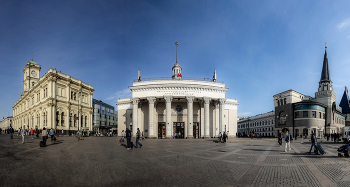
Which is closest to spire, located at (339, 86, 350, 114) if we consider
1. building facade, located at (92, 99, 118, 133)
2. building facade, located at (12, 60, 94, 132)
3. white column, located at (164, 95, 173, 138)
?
white column, located at (164, 95, 173, 138)

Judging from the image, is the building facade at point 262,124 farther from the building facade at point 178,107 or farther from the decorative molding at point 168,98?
the decorative molding at point 168,98

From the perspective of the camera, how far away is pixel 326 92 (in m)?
70.6

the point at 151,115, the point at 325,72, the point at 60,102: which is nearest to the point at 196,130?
the point at 151,115

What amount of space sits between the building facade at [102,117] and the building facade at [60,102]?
15425 millimetres

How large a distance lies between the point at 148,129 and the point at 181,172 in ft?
118

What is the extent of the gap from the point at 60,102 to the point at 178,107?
3078 cm

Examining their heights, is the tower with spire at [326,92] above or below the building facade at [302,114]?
above

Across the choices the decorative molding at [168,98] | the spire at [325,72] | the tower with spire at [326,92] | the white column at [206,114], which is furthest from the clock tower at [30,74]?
the spire at [325,72]

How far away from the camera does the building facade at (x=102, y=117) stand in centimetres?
7581

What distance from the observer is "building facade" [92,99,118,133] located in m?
75.8

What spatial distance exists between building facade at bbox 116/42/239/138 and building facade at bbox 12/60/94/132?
15.5m

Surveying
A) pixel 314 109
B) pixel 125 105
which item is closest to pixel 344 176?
pixel 125 105

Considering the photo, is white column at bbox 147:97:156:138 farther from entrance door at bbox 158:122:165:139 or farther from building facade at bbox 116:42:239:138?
entrance door at bbox 158:122:165:139

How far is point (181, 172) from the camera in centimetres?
798
